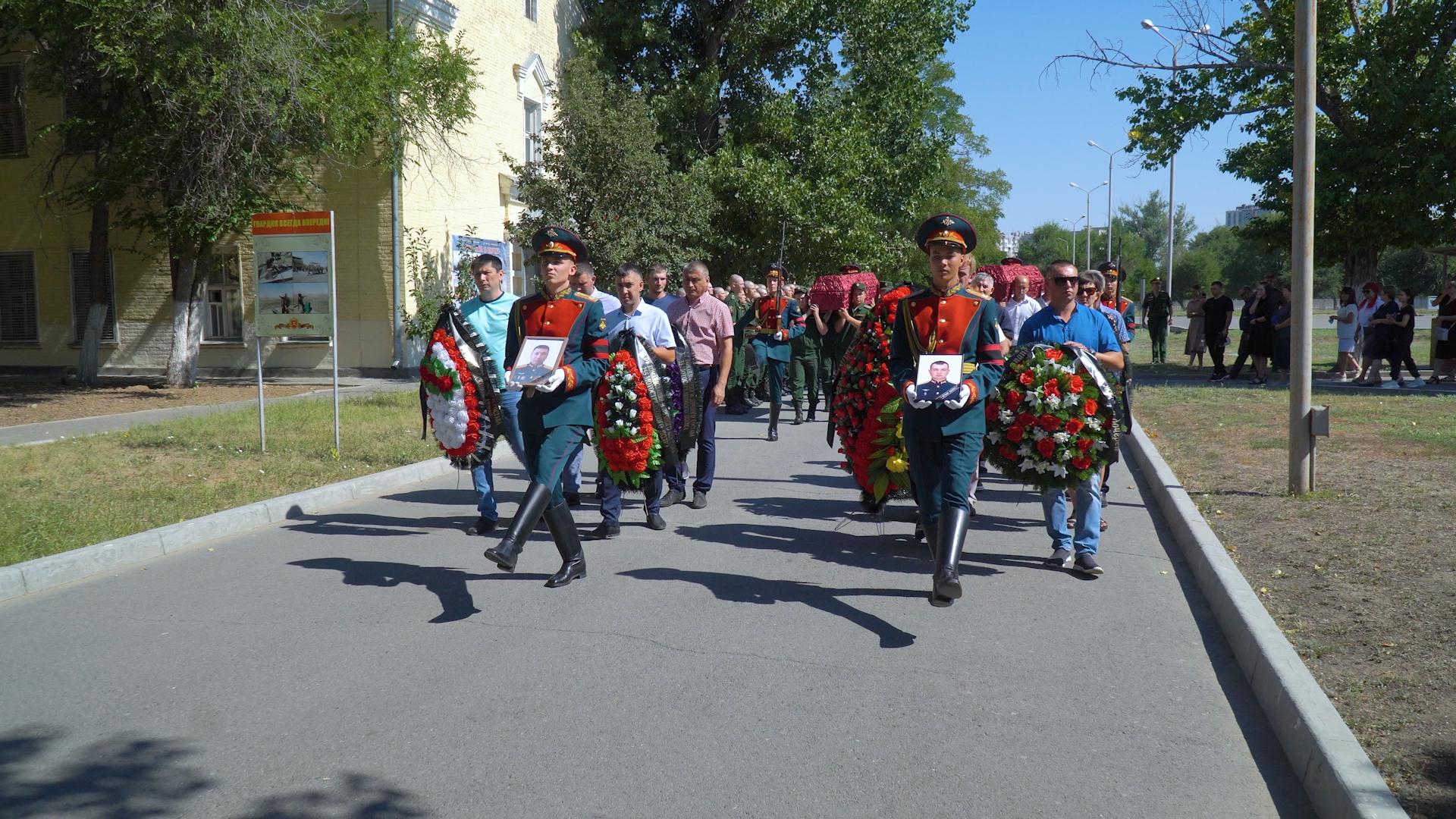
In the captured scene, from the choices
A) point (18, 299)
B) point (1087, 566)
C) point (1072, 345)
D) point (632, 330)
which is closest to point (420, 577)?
point (632, 330)

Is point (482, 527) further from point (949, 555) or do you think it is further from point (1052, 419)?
point (1052, 419)

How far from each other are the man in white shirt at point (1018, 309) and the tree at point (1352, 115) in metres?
12.0

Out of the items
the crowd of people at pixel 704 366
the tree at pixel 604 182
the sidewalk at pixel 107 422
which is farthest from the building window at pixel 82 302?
the crowd of people at pixel 704 366

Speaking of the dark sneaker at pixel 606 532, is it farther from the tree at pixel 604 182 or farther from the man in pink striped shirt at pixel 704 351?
the tree at pixel 604 182

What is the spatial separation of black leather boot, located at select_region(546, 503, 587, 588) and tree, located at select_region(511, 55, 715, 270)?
16.3 meters

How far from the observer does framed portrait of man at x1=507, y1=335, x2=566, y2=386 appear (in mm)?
6155

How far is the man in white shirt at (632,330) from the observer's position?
8508 millimetres

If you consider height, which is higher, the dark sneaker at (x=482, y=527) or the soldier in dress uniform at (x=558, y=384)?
the soldier in dress uniform at (x=558, y=384)

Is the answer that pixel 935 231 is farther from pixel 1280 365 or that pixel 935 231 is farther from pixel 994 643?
pixel 1280 365

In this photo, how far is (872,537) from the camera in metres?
8.55

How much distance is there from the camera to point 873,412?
7895 mm

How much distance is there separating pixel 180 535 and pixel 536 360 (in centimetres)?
355

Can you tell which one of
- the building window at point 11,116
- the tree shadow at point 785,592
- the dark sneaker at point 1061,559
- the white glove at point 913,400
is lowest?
the tree shadow at point 785,592

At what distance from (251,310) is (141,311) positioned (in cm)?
295
